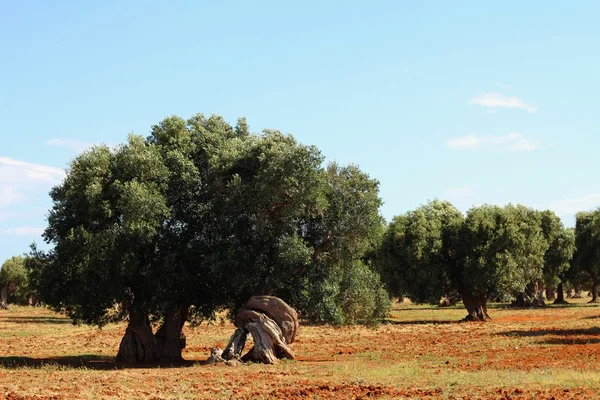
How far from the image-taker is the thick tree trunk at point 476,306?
250ft

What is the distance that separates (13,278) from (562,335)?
119 metres

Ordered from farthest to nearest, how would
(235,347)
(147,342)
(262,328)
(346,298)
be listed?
(346,298), (147,342), (235,347), (262,328)

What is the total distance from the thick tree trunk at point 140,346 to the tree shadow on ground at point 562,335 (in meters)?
23.6

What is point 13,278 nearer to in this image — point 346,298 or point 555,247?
point 555,247

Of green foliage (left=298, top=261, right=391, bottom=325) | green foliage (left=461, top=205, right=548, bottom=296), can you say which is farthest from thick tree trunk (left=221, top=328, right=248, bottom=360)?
green foliage (left=461, top=205, right=548, bottom=296)

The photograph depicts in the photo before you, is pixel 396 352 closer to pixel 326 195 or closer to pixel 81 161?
pixel 326 195

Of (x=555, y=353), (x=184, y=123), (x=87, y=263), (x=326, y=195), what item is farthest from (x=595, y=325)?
(x=87, y=263)

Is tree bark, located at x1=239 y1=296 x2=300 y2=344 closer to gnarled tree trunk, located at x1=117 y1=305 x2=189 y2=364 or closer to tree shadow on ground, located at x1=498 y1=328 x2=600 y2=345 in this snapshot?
gnarled tree trunk, located at x1=117 y1=305 x2=189 y2=364

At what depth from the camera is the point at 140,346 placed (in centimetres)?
3775

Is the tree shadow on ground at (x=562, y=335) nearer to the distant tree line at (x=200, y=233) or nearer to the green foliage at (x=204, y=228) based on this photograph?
the distant tree line at (x=200, y=233)

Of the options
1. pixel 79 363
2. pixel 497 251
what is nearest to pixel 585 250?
pixel 497 251

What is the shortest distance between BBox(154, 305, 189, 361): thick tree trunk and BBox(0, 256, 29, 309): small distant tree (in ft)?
348

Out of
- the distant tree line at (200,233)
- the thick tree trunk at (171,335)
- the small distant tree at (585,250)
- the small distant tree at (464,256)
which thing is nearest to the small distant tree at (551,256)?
the small distant tree at (585,250)

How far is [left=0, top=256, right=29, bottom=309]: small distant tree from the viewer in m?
139
